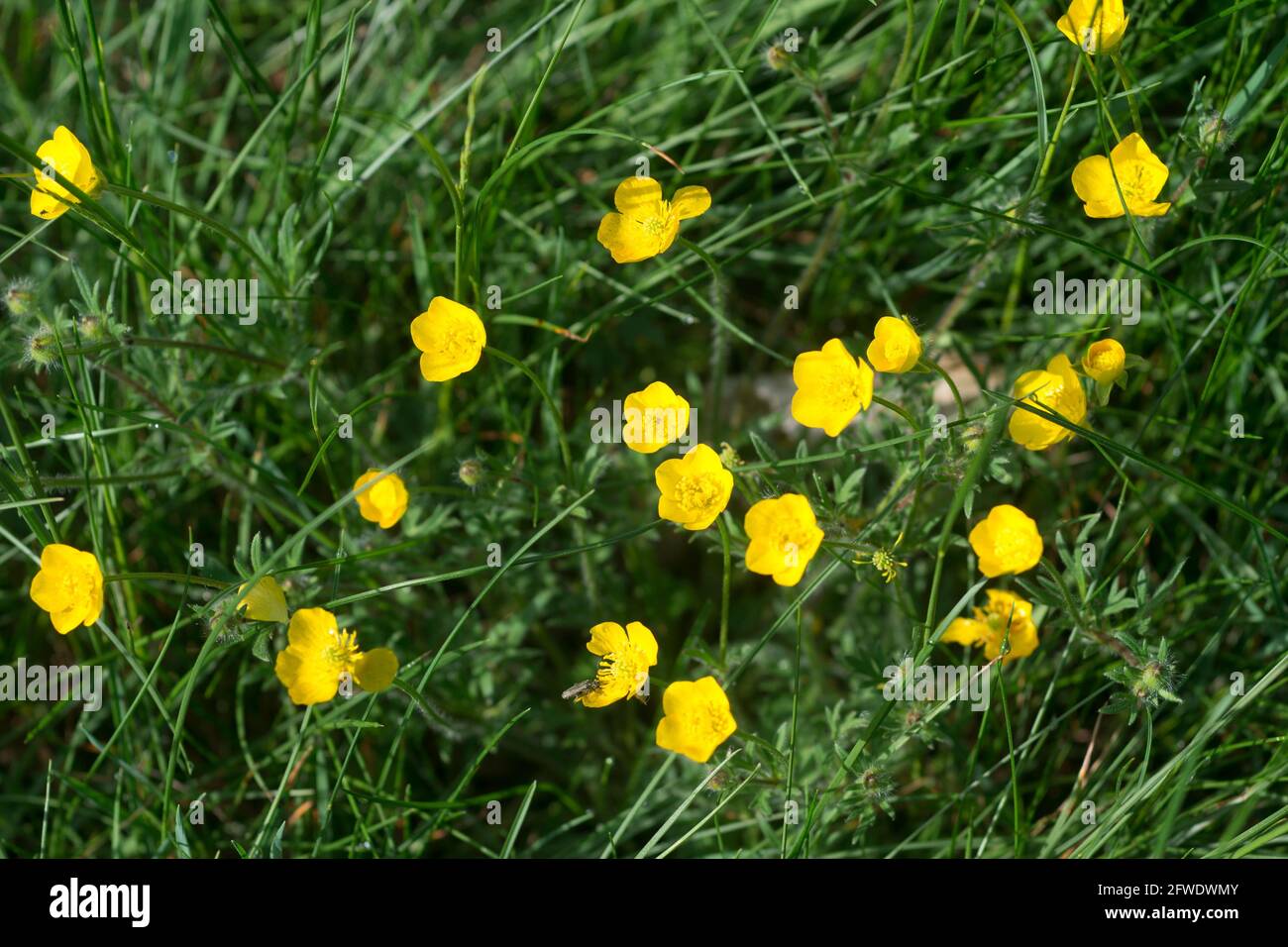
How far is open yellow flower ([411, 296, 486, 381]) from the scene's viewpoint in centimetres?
257

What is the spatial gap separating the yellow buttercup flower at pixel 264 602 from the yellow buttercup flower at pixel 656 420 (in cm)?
89

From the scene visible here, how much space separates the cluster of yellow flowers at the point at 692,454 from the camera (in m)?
2.42

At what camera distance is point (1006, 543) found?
2.53 m

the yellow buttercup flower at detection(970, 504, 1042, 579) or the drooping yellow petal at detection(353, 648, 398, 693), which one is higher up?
the yellow buttercup flower at detection(970, 504, 1042, 579)

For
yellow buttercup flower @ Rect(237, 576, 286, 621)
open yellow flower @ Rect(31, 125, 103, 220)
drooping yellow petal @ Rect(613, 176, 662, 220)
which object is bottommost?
yellow buttercup flower @ Rect(237, 576, 286, 621)

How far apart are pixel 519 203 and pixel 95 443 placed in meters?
1.48

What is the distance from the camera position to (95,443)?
2820 mm

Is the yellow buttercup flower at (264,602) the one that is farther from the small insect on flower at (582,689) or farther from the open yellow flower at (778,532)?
the open yellow flower at (778,532)

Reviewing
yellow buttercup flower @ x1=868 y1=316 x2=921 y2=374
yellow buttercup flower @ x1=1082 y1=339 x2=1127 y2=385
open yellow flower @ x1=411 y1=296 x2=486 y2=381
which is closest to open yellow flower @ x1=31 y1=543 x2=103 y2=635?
open yellow flower @ x1=411 y1=296 x2=486 y2=381

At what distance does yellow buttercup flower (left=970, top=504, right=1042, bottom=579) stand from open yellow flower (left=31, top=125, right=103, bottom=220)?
2298 mm

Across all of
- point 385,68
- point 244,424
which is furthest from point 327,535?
point 385,68

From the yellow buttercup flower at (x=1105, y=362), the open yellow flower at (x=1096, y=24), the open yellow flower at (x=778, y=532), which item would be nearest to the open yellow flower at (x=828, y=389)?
the open yellow flower at (x=778, y=532)

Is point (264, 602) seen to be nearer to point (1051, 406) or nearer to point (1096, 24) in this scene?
point (1051, 406)

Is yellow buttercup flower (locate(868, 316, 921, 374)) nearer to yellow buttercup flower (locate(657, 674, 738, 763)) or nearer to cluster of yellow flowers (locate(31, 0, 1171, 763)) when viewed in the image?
cluster of yellow flowers (locate(31, 0, 1171, 763))
